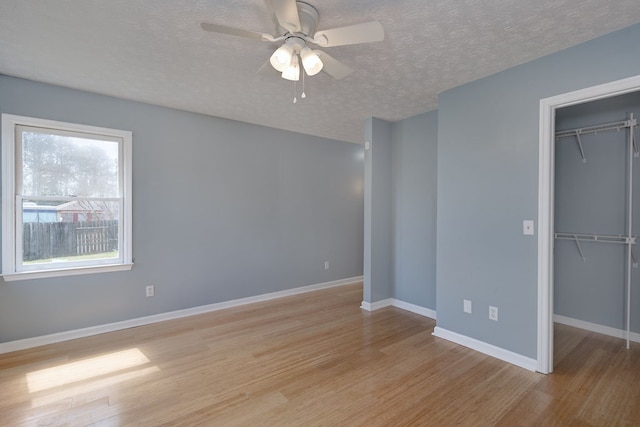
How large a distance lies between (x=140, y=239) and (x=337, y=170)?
3.14 m

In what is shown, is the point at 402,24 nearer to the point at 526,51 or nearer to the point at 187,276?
the point at 526,51

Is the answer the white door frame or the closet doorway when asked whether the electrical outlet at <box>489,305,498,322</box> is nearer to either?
the white door frame

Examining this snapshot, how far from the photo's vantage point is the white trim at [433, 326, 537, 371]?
97.3 inches

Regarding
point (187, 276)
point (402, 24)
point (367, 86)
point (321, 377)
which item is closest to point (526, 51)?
point (402, 24)

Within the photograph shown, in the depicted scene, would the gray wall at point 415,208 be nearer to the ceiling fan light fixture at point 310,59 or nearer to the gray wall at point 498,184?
the gray wall at point 498,184

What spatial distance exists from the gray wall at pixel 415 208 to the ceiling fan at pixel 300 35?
210cm

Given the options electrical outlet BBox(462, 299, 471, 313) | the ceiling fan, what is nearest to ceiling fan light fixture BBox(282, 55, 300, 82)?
the ceiling fan

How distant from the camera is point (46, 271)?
290cm

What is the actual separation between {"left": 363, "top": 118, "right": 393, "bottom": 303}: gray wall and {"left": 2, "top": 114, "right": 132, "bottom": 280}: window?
9.39 ft

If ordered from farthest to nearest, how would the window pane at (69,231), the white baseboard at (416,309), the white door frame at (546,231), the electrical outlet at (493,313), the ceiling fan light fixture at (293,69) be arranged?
the white baseboard at (416,309) < the window pane at (69,231) < the electrical outlet at (493,313) < the white door frame at (546,231) < the ceiling fan light fixture at (293,69)

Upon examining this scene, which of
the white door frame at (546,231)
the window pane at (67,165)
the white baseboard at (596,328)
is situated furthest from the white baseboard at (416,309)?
the window pane at (67,165)

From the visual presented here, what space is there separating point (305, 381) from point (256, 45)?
8.42ft

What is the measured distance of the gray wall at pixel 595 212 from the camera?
3061mm

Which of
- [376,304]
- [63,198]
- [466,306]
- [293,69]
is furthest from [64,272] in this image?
[466,306]
